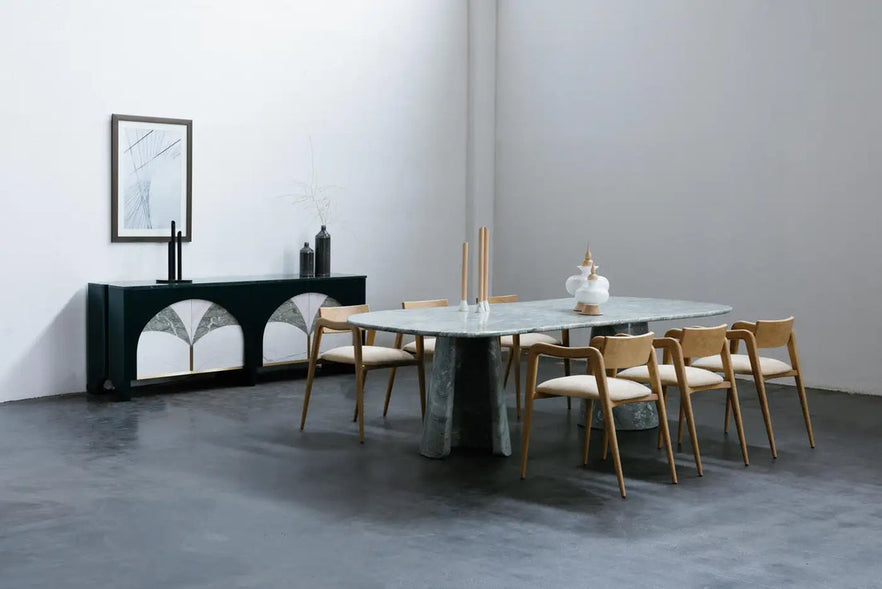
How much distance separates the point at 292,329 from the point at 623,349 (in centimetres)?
360

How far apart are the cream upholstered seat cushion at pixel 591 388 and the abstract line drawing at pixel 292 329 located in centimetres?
324

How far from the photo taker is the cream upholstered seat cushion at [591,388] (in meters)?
4.78

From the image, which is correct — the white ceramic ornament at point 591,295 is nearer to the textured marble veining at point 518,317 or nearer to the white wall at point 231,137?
the textured marble veining at point 518,317

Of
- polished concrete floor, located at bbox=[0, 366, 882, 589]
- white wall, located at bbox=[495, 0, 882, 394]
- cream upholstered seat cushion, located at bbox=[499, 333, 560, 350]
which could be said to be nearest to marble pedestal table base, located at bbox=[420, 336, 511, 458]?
polished concrete floor, located at bbox=[0, 366, 882, 589]

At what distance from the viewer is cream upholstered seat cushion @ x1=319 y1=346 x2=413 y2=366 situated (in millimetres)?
5781

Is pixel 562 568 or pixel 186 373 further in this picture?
pixel 186 373

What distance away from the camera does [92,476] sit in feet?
15.9

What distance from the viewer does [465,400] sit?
18.0 feet

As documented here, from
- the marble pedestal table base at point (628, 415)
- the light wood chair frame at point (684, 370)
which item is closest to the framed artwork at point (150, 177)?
the marble pedestal table base at point (628, 415)

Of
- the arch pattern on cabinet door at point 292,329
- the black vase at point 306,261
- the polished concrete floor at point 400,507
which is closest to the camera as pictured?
the polished concrete floor at point 400,507

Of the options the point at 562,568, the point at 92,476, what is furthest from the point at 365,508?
the point at 92,476

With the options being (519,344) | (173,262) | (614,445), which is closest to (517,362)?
(519,344)

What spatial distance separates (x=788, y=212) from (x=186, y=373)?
4670mm

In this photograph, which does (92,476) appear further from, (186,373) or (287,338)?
(287,338)
